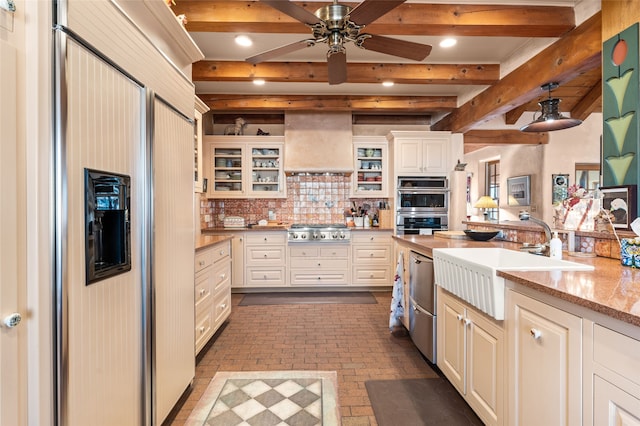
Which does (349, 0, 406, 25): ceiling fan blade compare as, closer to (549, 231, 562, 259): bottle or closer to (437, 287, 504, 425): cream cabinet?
(549, 231, 562, 259): bottle

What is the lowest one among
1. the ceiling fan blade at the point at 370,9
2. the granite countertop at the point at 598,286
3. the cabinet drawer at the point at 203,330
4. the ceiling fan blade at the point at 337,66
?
the cabinet drawer at the point at 203,330

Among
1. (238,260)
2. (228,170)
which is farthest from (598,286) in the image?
(228,170)

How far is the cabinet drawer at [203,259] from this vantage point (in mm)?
2518

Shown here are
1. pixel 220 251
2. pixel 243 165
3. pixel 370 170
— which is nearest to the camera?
pixel 220 251

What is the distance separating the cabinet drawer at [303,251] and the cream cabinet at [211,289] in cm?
135

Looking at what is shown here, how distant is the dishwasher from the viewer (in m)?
2.38

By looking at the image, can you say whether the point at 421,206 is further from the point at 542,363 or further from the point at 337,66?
the point at 542,363

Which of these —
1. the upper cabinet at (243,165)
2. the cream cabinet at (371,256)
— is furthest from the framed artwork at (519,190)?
the upper cabinet at (243,165)

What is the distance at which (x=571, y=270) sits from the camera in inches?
59.4

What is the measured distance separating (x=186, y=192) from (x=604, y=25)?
3.05 metres

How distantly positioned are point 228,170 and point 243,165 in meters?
0.27

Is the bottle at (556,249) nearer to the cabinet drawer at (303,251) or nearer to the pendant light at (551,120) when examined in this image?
the pendant light at (551,120)

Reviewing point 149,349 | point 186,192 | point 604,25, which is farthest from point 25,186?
point 604,25

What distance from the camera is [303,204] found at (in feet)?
17.1
